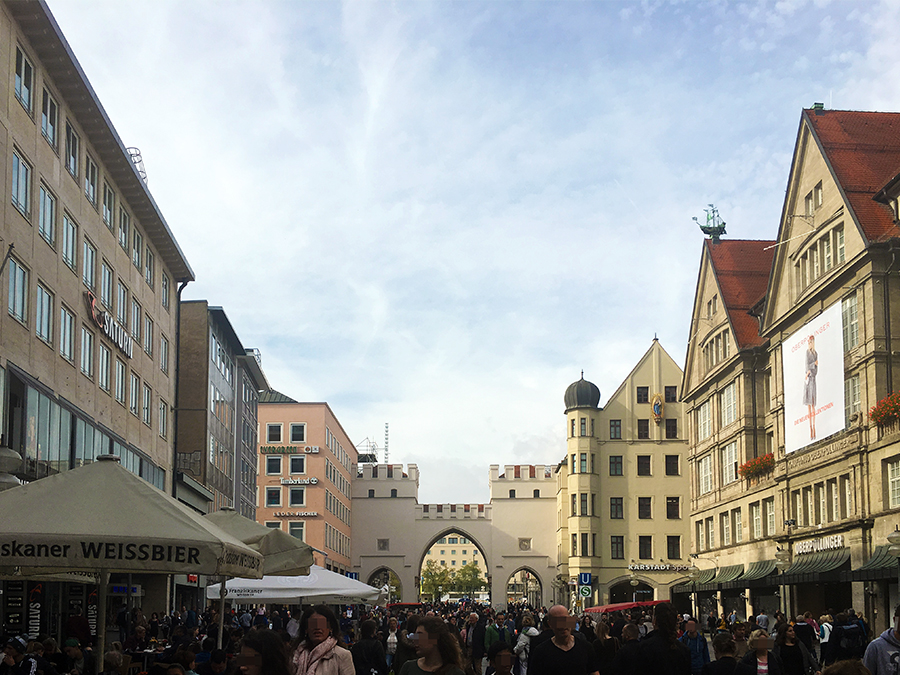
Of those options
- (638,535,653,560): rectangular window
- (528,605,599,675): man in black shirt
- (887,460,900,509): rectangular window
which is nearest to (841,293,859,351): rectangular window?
(887,460,900,509): rectangular window

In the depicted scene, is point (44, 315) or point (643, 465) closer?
point (44, 315)

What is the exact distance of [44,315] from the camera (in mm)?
29922

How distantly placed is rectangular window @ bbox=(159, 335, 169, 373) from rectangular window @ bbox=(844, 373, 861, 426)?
26.3 meters

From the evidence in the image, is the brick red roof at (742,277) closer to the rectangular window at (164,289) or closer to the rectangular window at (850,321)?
the rectangular window at (850,321)

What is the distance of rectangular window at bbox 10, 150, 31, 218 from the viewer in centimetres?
2714

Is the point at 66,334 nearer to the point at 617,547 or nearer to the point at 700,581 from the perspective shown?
the point at 700,581

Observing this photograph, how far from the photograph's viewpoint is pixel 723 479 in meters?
54.8

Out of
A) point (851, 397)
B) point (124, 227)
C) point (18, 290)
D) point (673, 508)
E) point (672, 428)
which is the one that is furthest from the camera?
point (672, 428)

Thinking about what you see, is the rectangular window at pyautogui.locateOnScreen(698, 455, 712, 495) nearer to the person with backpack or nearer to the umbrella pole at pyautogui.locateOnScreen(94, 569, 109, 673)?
the person with backpack

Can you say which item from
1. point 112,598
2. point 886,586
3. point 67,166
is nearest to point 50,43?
point 67,166

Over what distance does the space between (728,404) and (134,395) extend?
2703 cm

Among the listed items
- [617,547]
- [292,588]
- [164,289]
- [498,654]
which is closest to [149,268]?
[164,289]

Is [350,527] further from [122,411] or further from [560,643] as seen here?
[560,643]

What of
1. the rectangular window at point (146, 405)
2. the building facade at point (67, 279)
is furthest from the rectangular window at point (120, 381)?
the rectangular window at point (146, 405)
